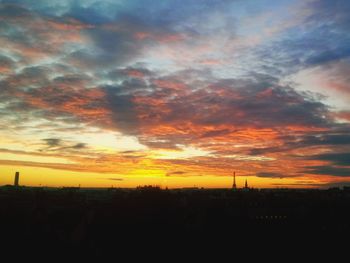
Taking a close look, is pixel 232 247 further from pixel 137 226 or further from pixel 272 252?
pixel 137 226

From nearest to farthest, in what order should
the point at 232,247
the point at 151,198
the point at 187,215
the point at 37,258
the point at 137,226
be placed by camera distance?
the point at 37,258, the point at 232,247, the point at 137,226, the point at 187,215, the point at 151,198

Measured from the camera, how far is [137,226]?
52781 mm

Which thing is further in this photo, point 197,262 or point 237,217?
point 237,217

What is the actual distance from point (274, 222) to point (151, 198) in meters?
22.0

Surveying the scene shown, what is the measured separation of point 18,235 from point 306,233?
3823cm

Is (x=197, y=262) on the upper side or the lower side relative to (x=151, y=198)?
lower

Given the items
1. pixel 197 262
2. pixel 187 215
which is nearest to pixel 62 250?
pixel 197 262

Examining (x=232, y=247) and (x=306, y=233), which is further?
(x=306, y=233)

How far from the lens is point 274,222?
223 ft

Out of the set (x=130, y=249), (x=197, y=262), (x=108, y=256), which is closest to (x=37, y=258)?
(x=108, y=256)

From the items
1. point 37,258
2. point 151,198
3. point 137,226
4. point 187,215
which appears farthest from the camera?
point 151,198

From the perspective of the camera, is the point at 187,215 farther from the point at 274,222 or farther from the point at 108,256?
the point at 108,256

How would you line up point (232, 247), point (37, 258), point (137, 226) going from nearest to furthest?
point (37, 258) → point (232, 247) → point (137, 226)

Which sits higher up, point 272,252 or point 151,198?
point 151,198
